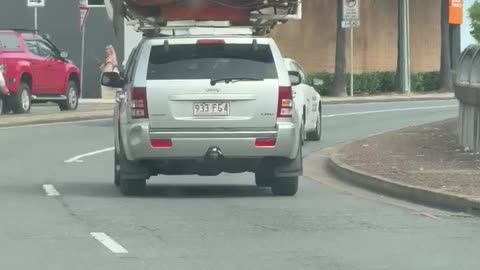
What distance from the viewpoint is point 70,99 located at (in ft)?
106

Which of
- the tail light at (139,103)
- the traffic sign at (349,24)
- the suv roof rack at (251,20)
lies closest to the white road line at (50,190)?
the tail light at (139,103)

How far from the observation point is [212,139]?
14.0 meters

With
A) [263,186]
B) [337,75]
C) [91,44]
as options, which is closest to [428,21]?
[337,75]

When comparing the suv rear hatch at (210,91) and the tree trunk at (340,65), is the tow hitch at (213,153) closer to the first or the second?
the suv rear hatch at (210,91)

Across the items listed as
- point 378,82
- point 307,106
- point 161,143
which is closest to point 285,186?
point 161,143

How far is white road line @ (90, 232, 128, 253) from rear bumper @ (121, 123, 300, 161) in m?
2.47

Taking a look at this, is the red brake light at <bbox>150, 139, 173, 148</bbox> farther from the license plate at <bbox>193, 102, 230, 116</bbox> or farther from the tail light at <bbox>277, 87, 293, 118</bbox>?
the tail light at <bbox>277, 87, 293, 118</bbox>

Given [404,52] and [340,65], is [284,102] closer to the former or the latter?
[340,65]

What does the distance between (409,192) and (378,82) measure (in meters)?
30.2

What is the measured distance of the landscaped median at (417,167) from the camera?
14.3 meters

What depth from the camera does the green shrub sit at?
1704 inches

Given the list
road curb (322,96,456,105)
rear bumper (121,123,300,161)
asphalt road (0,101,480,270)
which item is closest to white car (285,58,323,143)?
asphalt road (0,101,480,270)

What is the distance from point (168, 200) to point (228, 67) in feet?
5.72

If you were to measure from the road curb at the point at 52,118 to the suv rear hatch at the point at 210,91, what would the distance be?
13.4m
